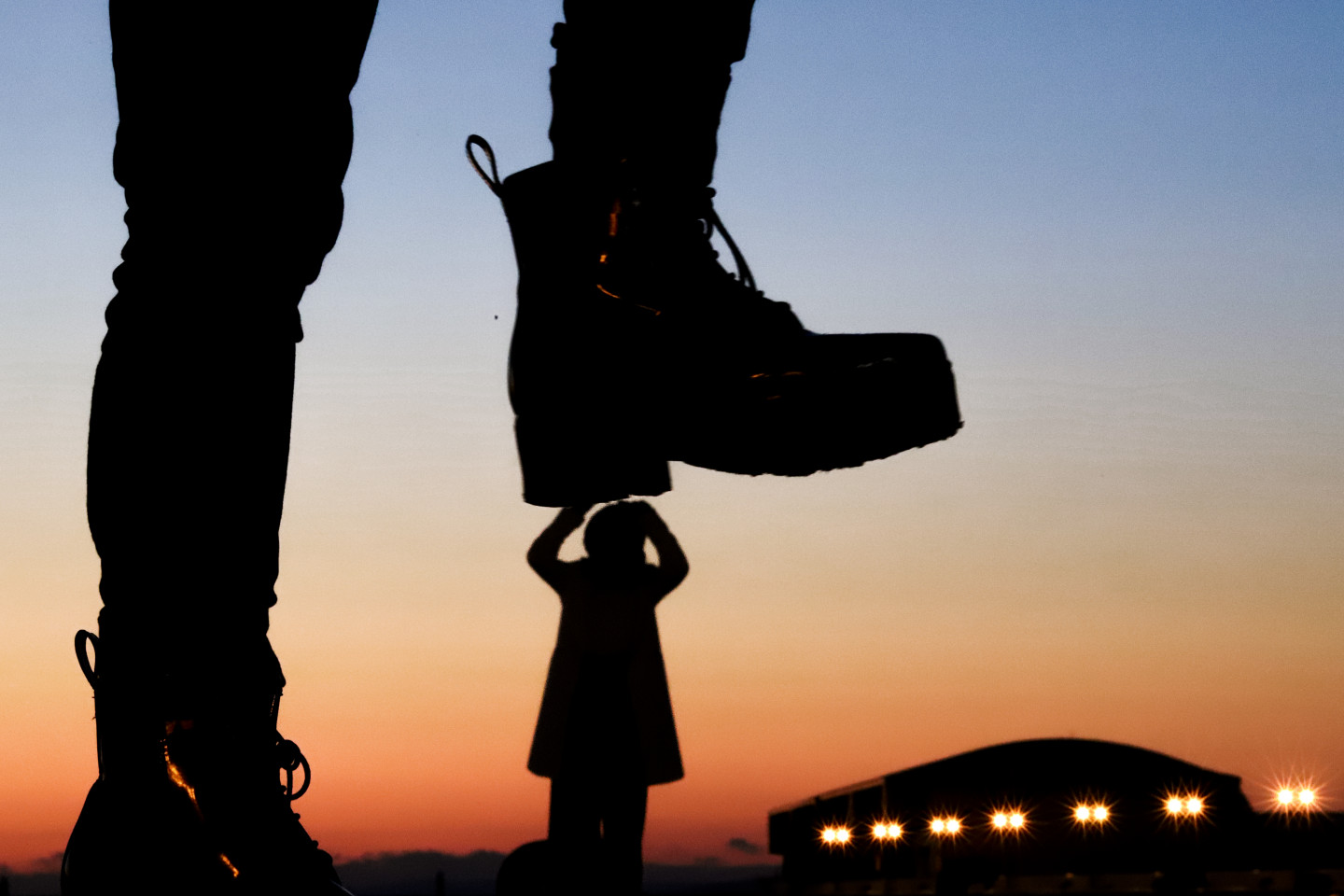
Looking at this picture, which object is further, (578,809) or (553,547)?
(553,547)

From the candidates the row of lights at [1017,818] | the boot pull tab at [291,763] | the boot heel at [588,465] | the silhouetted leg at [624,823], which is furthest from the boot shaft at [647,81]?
the row of lights at [1017,818]

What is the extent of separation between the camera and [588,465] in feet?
6.95

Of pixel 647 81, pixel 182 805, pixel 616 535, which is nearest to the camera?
pixel 182 805

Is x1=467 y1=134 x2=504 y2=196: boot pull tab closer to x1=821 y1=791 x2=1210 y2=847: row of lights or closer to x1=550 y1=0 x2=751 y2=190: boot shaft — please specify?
x1=550 y1=0 x2=751 y2=190: boot shaft

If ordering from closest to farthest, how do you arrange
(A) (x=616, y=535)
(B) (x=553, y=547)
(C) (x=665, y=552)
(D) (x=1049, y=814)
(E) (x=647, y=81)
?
(E) (x=647, y=81), (A) (x=616, y=535), (B) (x=553, y=547), (C) (x=665, y=552), (D) (x=1049, y=814)

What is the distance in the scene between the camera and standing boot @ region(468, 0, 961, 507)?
6.57 feet

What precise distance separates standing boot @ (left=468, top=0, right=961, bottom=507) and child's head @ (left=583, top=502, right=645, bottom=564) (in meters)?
2.58

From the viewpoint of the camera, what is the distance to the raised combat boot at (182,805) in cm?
147

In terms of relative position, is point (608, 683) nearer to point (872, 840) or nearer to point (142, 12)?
point (142, 12)

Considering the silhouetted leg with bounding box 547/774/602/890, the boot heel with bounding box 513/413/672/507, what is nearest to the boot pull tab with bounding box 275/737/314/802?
the boot heel with bounding box 513/413/672/507

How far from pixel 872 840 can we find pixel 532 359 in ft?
74.6

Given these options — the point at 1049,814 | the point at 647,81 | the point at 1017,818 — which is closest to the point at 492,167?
the point at 647,81

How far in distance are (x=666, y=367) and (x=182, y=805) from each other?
2.94 feet

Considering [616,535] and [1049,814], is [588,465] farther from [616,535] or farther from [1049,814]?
[1049,814]
